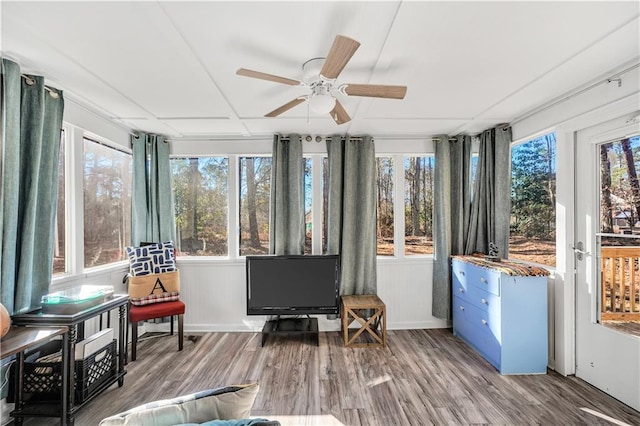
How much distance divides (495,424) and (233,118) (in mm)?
3333

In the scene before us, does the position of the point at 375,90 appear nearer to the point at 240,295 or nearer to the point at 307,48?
the point at 307,48

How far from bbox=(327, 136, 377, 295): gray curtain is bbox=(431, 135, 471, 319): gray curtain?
0.79 m

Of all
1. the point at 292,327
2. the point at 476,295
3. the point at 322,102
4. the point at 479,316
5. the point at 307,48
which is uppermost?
the point at 307,48

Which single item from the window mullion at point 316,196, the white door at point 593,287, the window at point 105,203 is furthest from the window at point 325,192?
the white door at point 593,287

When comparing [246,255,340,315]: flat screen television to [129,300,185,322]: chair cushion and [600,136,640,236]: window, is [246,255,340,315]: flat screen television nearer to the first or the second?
[129,300,185,322]: chair cushion

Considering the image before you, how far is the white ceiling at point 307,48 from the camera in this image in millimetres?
1448

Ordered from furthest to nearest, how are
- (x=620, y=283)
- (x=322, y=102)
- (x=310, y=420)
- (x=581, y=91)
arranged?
(x=581, y=91) < (x=620, y=283) < (x=310, y=420) < (x=322, y=102)

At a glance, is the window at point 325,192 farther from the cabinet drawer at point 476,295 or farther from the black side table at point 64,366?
the black side table at point 64,366

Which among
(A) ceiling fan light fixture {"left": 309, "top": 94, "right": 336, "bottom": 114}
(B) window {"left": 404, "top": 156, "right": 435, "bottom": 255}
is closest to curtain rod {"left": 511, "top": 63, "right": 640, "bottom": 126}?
(B) window {"left": 404, "top": 156, "right": 435, "bottom": 255}

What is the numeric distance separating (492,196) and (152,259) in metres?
3.84

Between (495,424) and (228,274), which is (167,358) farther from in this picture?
(495,424)

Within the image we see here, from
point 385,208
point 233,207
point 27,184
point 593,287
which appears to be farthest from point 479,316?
point 27,184

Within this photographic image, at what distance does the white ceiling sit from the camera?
57.0 inches

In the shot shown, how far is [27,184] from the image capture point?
2.04 m
